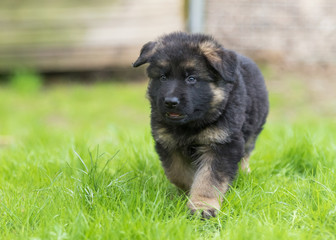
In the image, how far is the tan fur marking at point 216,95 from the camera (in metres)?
3.23

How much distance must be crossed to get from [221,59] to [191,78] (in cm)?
25

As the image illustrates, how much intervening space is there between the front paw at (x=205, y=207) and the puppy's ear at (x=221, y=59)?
832mm

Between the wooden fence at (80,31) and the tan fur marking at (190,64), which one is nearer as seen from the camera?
the tan fur marking at (190,64)

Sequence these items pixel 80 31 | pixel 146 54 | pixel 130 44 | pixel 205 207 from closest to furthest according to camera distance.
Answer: pixel 205 207 < pixel 146 54 < pixel 80 31 < pixel 130 44

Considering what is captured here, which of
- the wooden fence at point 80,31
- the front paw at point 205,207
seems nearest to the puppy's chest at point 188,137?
the front paw at point 205,207

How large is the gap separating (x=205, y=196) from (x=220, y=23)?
7.87 metres

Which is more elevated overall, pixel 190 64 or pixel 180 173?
pixel 190 64

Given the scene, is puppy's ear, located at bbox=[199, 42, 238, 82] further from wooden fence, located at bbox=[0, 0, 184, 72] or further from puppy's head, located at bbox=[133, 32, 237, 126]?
wooden fence, located at bbox=[0, 0, 184, 72]

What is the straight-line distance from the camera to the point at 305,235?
2.54 meters

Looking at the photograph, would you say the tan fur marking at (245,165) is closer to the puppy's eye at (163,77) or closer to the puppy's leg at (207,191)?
the puppy's leg at (207,191)

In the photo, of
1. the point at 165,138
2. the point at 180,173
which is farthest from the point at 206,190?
the point at 165,138

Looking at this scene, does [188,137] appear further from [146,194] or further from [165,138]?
[146,194]

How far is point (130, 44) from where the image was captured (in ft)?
31.9

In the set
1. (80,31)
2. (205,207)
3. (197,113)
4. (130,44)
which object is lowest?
(130,44)
